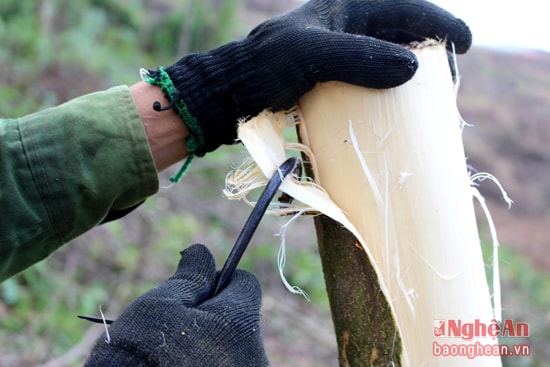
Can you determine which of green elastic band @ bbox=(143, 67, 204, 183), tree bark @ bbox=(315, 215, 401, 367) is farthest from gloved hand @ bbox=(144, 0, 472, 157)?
tree bark @ bbox=(315, 215, 401, 367)

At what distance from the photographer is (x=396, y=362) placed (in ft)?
3.01

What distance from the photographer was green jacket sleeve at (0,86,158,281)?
1031 millimetres

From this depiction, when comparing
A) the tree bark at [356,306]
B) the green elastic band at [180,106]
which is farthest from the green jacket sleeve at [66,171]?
the tree bark at [356,306]

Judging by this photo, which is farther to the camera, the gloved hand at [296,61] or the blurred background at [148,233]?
the blurred background at [148,233]

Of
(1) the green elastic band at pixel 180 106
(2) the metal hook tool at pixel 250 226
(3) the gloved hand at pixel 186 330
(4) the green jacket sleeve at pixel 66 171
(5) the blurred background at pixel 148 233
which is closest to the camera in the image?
(3) the gloved hand at pixel 186 330

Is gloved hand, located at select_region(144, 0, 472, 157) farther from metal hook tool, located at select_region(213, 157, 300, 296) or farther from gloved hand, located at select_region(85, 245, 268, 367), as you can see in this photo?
gloved hand, located at select_region(85, 245, 268, 367)

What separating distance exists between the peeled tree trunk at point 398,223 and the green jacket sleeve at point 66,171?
1.11 ft

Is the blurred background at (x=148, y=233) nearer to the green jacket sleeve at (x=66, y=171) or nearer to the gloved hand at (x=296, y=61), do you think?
the gloved hand at (x=296, y=61)

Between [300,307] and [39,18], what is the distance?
505 centimetres

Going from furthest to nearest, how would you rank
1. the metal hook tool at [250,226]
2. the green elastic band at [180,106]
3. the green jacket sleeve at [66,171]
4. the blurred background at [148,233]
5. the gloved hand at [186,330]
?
1. the blurred background at [148,233]
2. the green elastic band at [180,106]
3. the green jacket sleeve at [66,171]
4. the metal hook tool at [250,226]
5. the gloved hand at [186,330]

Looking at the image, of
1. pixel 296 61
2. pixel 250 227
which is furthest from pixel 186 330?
pixel 296 61

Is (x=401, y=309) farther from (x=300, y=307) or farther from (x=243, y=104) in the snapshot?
(x=300, y=307)

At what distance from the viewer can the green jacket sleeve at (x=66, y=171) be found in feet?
3.38

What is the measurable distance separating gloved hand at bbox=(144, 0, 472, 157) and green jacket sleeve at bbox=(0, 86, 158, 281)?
129 mm
